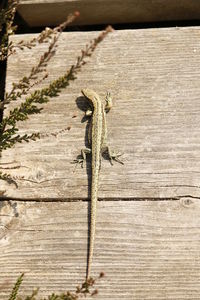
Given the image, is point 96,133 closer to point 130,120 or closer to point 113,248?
point 130,120

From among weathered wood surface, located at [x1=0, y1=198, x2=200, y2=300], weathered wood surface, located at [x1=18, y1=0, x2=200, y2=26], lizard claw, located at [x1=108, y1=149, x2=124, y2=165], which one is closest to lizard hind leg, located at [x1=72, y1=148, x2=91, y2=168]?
lizard claw, located at [x1=108, y1=149, x2=124, y2=165]

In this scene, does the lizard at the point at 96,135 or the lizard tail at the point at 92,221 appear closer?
the lizard tail at the point at 92,221

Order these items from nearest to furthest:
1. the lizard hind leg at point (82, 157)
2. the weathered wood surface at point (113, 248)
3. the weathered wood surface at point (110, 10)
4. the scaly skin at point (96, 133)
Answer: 1. the weathered wood surface at point (113, 248)
2. the scaly skin at point (96, 133)
3. the lizard hind leg at point (82, 157)
4. the weathered wood surface at point (110, 10)

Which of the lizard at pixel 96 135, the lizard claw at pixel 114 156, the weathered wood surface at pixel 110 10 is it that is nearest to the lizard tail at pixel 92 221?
the lizard at pixel 96 135

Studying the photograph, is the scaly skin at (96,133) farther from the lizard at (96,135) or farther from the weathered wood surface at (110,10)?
the weathered wood surface at (110,10)

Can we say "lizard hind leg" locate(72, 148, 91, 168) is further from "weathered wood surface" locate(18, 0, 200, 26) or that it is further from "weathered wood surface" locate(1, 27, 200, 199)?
"weathered wood surface" locate(18, 0, 200, 26)

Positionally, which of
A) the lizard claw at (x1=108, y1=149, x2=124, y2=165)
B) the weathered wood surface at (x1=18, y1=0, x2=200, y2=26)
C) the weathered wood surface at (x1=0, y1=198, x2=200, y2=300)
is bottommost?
the weathered wood surface at (x1=0, y1=198, x2=200, y2=300)

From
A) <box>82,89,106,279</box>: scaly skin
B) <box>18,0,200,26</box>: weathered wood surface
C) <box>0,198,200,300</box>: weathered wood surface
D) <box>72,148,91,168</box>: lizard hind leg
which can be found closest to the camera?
<box>0,198,200,300</box>: weathered wood surface
